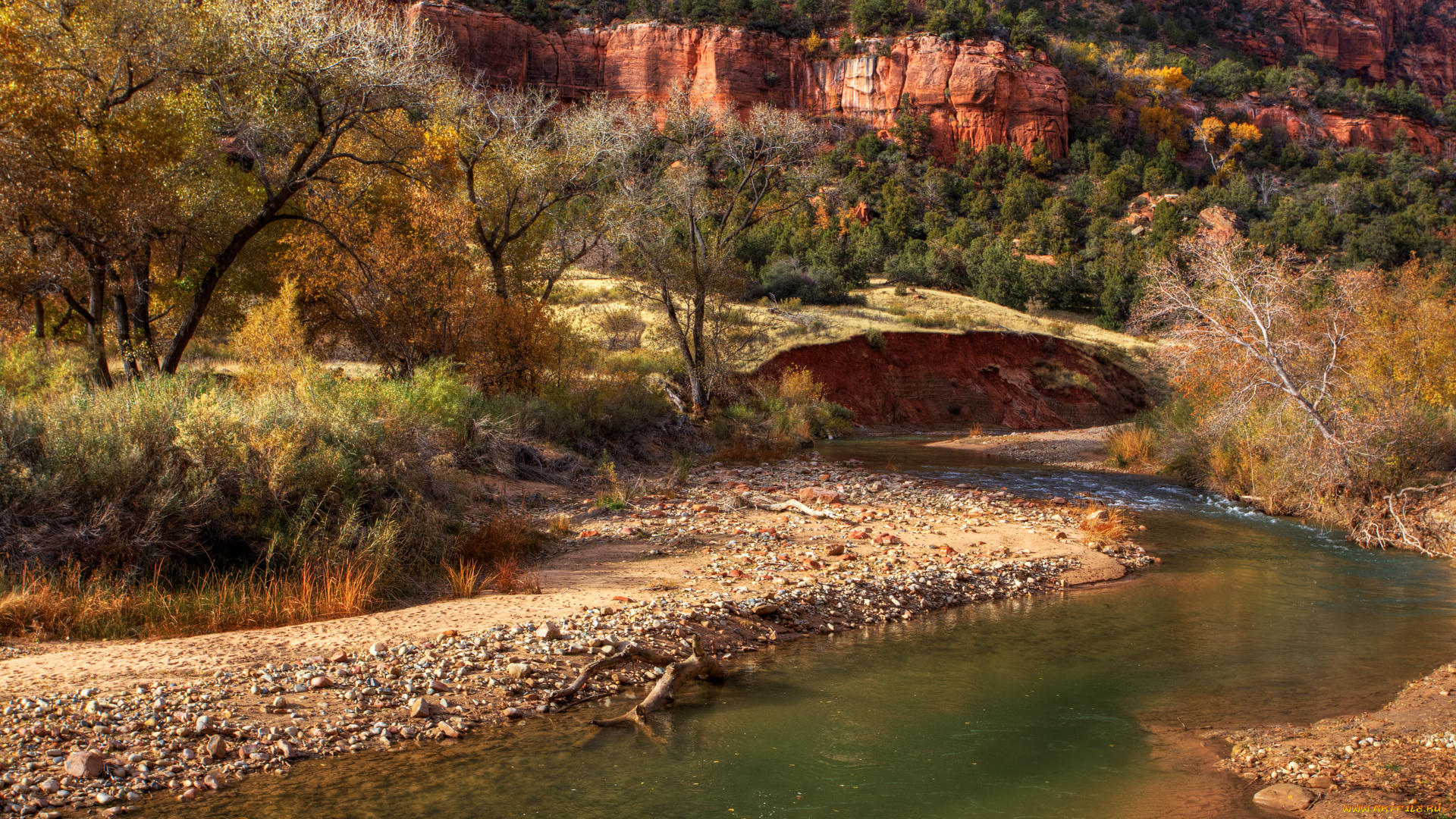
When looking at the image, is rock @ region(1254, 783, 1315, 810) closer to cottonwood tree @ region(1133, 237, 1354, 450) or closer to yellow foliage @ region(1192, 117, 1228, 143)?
cottonwood tree @ region(1133, 237, 1354, 450)

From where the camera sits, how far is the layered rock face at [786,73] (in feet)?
244

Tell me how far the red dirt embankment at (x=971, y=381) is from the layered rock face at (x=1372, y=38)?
3134 inches

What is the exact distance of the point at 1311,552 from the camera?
13.0 m

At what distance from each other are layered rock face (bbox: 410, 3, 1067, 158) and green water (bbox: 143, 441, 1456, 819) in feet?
233

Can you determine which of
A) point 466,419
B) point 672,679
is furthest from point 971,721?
point 466,419

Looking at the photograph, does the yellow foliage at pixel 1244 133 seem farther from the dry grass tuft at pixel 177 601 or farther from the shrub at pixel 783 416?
the dry grass tuft at pixel 177 601

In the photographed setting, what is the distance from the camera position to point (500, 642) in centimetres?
758

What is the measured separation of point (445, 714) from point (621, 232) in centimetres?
1800

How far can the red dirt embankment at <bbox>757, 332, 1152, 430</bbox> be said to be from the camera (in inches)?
1356

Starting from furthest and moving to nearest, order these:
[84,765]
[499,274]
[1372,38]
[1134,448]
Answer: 1. [1372,38]
2. [1134,448]
3. [499,274]
4. [84,765]

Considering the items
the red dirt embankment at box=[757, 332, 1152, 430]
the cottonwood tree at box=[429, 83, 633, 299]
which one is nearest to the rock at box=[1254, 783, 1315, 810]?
the cottonwood tree at box=[429, 83, 633, 299]

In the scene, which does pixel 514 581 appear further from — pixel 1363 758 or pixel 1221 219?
pixel 1221 219

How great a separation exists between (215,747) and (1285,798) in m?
6.67

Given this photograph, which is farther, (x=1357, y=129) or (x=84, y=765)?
(x=1357, y=129)
